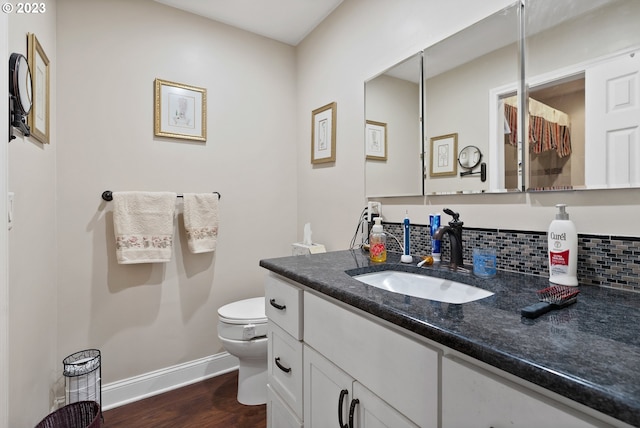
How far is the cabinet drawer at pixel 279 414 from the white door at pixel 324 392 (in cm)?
10

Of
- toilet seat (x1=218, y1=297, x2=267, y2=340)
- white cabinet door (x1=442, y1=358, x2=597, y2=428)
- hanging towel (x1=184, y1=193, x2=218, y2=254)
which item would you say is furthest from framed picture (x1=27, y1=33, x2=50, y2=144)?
white cabinet door (x1=442, y1=358, x2=597, y2=428)

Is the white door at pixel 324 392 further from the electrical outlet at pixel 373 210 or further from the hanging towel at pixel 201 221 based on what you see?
the hanging towel at pixel 201 221

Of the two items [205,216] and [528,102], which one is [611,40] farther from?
[205,216]

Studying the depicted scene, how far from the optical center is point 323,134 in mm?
2066

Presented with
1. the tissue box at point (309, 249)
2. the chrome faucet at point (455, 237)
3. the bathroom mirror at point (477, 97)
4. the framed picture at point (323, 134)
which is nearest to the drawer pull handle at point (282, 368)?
the chrome faucet at point (455, 237)

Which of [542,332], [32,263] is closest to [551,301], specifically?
[542,332]

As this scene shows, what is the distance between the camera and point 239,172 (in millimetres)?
2168

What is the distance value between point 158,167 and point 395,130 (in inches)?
56.4

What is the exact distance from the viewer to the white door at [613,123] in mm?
830

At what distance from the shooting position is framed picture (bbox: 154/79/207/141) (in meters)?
1.88

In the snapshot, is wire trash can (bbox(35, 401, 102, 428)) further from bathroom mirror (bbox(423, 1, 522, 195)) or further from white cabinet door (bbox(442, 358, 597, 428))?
bathroom mirror (bbox(423, 1, 522, 195))

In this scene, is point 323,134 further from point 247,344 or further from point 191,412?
point 191,412

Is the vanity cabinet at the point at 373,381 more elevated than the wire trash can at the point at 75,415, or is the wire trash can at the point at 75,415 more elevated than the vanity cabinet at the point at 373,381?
the vanity cabinet at the point at 373,381

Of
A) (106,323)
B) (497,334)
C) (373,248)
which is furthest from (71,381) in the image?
(497,334)
